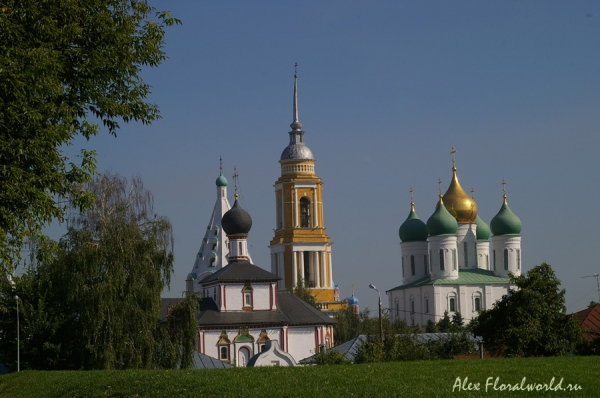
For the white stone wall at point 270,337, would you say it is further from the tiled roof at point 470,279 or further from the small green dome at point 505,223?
the small green dome at point 505,223

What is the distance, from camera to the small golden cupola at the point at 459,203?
8650cm

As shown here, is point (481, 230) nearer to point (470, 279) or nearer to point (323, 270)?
point (470, 279)

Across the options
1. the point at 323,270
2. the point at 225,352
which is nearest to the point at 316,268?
the point at 323,270

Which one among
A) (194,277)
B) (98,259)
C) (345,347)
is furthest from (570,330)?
(194,277)

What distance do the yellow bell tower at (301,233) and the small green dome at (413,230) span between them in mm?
7171

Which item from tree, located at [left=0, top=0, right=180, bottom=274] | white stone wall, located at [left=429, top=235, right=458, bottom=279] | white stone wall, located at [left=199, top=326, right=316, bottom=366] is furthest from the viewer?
white stone wall, located at [left=429, top=235, right=458, bottom=279]

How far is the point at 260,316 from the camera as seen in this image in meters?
55.8

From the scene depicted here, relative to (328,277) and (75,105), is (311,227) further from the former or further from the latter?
(75,105)

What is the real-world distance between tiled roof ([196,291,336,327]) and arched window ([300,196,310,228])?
87.8 ft

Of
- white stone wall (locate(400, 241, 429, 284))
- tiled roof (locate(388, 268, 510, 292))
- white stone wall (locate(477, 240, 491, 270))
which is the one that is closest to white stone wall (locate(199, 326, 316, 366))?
tiled roof (locate(388, 268, 510, 292))

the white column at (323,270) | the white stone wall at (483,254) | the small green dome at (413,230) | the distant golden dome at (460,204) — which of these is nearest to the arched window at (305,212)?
the white column at (323,270)

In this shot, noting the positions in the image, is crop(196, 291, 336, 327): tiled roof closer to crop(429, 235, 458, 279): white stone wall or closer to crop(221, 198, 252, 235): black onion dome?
crop(221, 198, 252, 235): black onion dome

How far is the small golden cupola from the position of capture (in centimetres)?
8650

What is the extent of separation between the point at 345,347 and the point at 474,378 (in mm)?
27739
